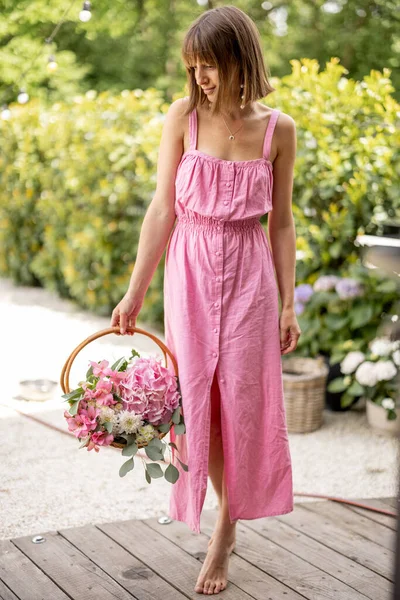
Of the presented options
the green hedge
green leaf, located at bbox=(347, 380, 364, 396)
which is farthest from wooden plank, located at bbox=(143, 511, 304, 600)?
the green hedge

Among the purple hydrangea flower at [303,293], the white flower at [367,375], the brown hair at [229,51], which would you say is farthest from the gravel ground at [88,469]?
the brown hair at [229,51]

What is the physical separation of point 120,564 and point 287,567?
51 cm

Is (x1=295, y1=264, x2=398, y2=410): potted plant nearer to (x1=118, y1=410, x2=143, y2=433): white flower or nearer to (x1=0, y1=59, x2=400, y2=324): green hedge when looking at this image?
(x1=0, y1=59, x2=400, y2=324): green hedge

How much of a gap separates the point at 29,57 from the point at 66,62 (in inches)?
120

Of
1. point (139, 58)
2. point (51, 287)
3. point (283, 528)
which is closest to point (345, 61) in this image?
point (139, 58)

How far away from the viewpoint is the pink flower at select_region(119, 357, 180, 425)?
2.10 metres

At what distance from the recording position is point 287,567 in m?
2.45

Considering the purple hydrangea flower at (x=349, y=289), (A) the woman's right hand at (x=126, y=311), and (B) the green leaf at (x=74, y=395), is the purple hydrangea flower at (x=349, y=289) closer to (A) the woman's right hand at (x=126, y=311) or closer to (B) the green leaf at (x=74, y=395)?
(A) the woman's right hand at (x=126, y=311)

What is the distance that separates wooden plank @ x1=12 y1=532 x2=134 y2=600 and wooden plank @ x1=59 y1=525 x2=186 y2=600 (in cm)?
2

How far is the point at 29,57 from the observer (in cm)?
848

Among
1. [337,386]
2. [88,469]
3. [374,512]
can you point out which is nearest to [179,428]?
[374,512]

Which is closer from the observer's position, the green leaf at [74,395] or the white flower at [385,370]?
the green leaf at [74,395]

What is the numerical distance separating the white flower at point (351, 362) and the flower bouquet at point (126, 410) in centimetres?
189

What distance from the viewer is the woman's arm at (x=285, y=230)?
7.48 ft
